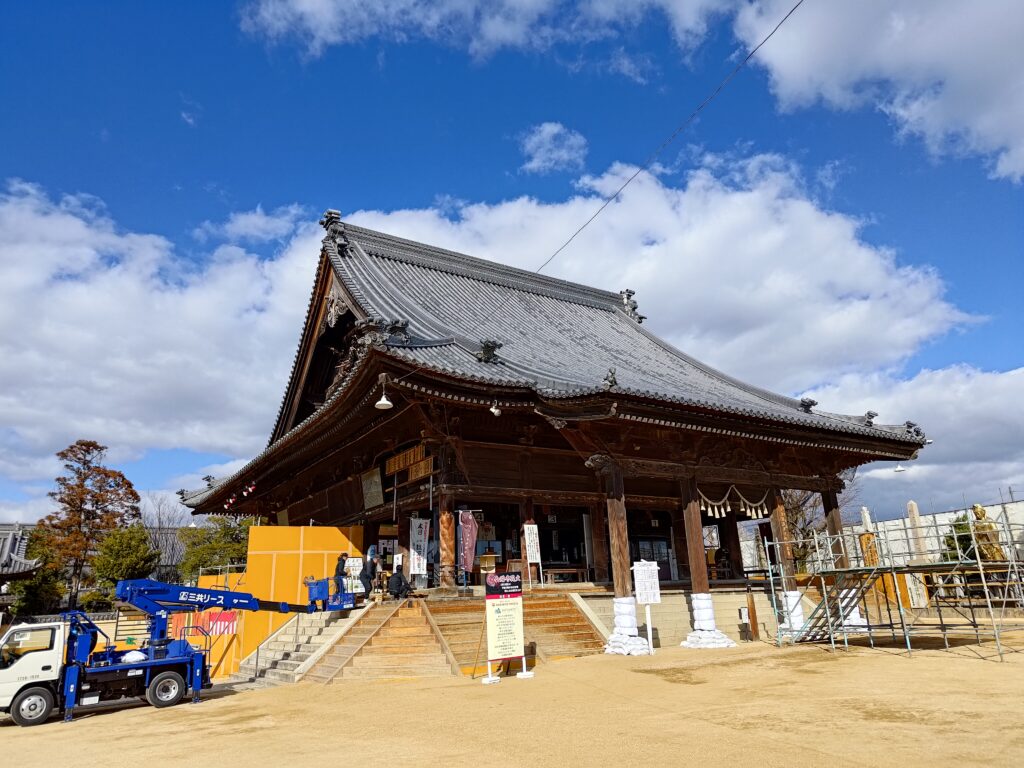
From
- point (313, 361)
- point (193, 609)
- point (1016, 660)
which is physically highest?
point (313, 361)

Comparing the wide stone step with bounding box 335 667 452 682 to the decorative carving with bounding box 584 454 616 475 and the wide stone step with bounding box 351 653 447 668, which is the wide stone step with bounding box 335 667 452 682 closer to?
the wide stone step with bounding box 351 653 447 668

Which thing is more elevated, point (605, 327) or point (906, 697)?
point (605, 327)

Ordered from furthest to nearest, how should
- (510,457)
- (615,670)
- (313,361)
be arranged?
(313,361), (510,457), (615,670)

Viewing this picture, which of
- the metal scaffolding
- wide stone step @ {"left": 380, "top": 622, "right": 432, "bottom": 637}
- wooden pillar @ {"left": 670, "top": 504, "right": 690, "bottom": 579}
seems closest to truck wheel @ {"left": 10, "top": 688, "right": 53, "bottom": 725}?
wide stone step @ {"left": 380, "top": 622, "right": 432, "bottom": 637}

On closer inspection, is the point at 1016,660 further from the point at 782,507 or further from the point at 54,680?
the point at 54,680

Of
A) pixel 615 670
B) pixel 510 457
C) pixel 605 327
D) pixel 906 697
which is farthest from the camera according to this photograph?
pixel 605 327

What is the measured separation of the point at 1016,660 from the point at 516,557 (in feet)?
38.4

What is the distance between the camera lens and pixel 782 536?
1753 cm

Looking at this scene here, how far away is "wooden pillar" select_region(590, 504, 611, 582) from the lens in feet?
55.9

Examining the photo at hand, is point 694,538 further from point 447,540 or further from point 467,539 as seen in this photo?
point 447,540

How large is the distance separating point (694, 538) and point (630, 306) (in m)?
15.1

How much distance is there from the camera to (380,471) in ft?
60.1

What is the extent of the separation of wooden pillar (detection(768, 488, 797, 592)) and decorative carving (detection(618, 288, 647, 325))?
39.8ft

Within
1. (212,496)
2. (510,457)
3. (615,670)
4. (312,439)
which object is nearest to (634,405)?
(510,457)
